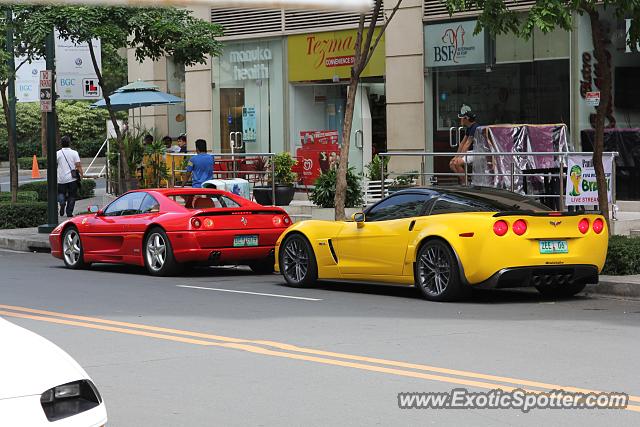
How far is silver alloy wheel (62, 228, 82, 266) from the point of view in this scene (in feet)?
→ 61.0

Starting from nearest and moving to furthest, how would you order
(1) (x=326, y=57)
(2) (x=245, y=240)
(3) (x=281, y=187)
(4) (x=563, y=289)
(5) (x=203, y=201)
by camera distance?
1. (4) (x=563, y=289)
2. (2) (x=245, y=240)
3. (5) (x=203, y=201)
4. (3) (x=281, y=187)
5. (1) (x=326, y=57)

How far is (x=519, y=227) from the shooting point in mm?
12961

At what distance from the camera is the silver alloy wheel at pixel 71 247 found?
18.6 m

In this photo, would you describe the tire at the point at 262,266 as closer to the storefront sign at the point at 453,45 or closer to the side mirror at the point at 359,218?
the side mirror at the point at 359,218

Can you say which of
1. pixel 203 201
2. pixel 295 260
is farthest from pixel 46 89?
pixel 295 260

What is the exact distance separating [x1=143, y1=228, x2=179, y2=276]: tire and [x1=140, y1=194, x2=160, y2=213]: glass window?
1.29 feet

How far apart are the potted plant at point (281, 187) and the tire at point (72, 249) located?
238 inches

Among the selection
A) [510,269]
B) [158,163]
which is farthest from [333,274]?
[158,163]

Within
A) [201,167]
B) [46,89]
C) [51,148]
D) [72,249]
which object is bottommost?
[72,249]

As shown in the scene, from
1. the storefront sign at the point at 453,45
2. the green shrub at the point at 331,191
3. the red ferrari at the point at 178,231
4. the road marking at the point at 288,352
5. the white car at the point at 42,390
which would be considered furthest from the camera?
the storefront sign at the point at 453,45

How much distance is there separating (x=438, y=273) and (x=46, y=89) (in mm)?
12194

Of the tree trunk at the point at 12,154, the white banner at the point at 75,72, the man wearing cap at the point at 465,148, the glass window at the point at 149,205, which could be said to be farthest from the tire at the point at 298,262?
the tree trunk at the point at 12,154

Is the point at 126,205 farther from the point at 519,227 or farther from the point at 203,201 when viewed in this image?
the point at 519,227

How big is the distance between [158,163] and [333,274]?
12607 millimetres
